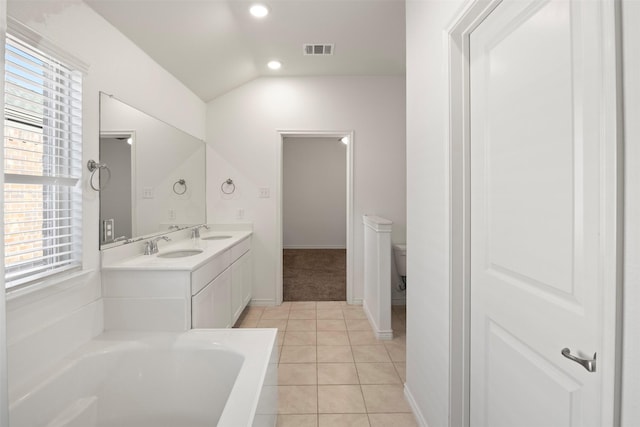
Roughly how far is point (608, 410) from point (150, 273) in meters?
1.98

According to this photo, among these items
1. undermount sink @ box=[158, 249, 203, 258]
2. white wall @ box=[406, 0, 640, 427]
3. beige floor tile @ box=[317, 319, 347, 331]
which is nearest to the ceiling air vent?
white wall @ box=[406, 0, 640, 427]

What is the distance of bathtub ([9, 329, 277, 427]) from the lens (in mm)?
1311

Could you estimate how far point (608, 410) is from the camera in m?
0.63

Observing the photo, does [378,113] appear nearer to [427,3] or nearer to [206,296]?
[427,3]

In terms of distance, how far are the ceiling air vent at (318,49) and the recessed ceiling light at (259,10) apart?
54 centimetres

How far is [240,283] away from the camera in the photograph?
2.91 metres

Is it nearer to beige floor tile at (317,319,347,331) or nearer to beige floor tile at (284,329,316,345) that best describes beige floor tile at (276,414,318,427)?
beige floor tile at (284,329,316,345)

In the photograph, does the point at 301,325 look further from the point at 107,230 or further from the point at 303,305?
the point at 107,230

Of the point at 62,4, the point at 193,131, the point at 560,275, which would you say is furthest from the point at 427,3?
the point at 193,131

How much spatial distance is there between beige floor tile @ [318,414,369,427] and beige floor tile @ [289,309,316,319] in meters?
1.42

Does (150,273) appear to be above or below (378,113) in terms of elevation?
below

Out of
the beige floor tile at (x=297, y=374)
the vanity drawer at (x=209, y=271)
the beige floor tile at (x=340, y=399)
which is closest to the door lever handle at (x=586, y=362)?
the beige floor tile at (x=340, y=399)

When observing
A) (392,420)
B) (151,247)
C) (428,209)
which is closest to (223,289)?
(151,247)

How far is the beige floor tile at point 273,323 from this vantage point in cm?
290
